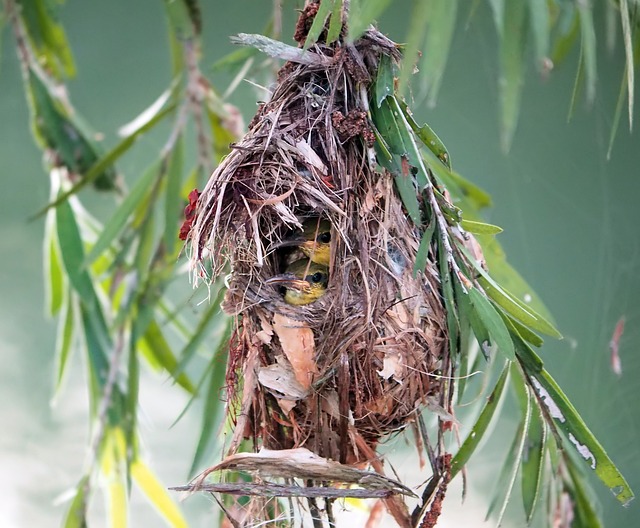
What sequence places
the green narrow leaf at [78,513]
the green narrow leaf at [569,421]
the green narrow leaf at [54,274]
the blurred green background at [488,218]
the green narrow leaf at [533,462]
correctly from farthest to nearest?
the blurred green background at [488,218] → the green narrow leaf at [54,274] → the green narrow leaf at [78,513] → the green narrow leaf at [533,462] → the green narrow leaf at [569,421]

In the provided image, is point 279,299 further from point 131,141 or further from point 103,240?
point 131,141

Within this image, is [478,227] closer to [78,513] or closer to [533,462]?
[533,462]

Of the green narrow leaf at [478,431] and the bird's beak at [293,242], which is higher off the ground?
the bird's beak at [293,242]

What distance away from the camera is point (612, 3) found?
1226 millimetres

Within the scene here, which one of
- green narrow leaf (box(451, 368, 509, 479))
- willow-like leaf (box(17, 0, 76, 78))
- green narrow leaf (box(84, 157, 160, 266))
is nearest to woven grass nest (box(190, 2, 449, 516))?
green narrow leaf (box(451, 368, 509, 479))

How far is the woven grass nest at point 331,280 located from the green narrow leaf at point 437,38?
0.16 m

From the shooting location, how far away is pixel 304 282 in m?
1.20

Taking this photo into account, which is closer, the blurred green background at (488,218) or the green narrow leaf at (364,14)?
the green narrow leaf at (364,14)

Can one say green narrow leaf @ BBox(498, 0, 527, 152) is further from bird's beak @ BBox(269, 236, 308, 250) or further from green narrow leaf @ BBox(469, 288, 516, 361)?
bird's beak @ BBox(269, 236, 308, 250)

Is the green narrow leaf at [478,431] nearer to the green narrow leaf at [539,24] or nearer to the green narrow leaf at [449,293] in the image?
the green narrow leaf at [449,293]

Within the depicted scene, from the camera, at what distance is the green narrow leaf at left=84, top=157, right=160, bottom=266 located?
176 cm

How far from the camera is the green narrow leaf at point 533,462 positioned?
4.15 feet

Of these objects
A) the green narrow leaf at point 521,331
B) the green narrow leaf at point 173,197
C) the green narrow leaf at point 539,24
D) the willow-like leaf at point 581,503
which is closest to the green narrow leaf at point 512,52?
the green narrow leaf at point 539,24

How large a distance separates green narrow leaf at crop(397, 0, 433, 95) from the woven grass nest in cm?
17
